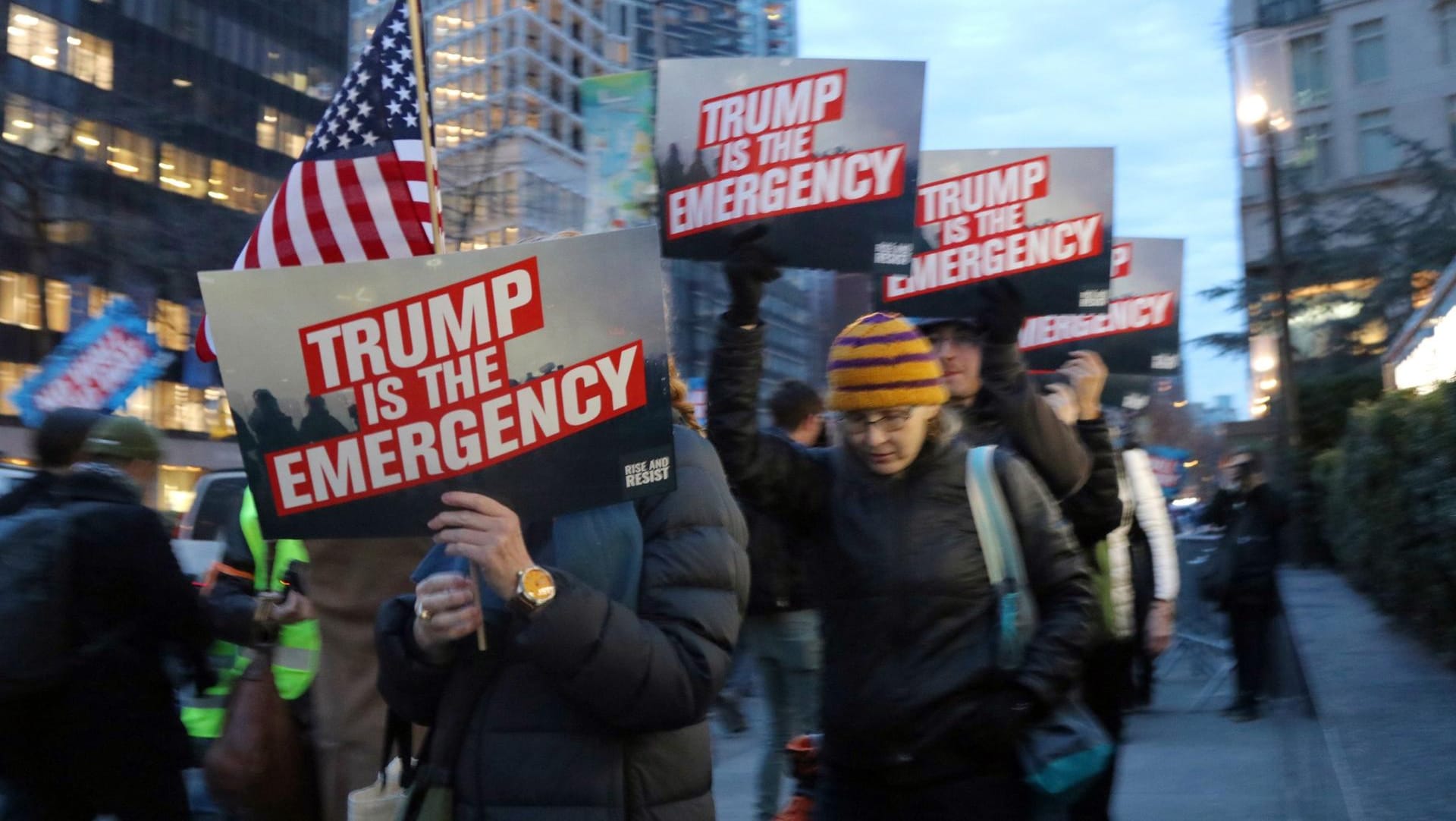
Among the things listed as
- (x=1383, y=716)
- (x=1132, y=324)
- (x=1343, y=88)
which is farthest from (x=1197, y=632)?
(x=1343, y=88)

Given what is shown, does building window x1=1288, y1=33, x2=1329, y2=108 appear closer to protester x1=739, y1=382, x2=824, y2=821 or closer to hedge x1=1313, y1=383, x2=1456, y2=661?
hedge x1=1313, y1=383, x2=1456, y2=661

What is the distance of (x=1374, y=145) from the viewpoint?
46.3m

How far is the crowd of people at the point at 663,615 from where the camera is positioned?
9.24 feet

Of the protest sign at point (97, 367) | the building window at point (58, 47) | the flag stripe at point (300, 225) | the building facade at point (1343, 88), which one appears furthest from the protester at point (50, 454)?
Answer: the building window at point (58, 47)

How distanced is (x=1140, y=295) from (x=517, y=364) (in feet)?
→ 22.6

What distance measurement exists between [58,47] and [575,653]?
175 feet

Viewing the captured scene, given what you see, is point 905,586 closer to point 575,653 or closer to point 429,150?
point 575,653

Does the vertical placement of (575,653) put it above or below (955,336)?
below

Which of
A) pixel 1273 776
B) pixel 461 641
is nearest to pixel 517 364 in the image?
pixel 461 641

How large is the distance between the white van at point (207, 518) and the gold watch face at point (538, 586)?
357 inches

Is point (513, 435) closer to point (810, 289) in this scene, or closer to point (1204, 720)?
point (1204, 720)

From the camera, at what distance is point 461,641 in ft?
9.51

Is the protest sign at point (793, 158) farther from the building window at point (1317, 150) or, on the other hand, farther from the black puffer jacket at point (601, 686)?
the building window at point (1317, 150)

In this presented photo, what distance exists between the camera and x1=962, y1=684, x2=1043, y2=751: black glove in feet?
10.4
